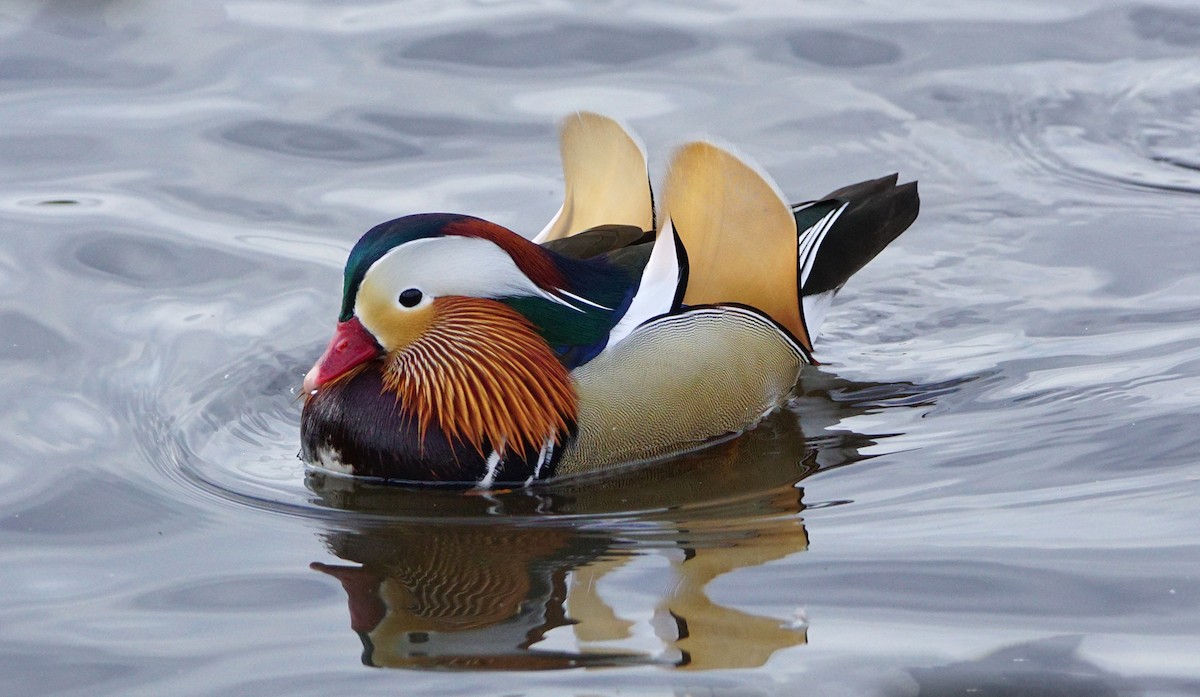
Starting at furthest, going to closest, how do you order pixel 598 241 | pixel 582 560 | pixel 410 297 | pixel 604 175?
pixel 604 175, pixel 598 241, pixel 410 297, pixel 582 560

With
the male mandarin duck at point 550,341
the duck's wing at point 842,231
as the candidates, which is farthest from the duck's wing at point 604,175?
the duck's wing at point 842,231

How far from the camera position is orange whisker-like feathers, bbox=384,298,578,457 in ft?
16.6

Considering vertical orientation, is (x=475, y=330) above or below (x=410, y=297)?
below

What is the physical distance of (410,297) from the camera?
199 inches

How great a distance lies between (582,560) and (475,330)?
3.29 ft

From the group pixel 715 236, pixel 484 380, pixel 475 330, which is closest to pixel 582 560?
pixel 484 380

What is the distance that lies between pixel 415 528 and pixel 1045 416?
2.11m

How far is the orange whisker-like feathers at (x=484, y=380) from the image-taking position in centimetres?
505

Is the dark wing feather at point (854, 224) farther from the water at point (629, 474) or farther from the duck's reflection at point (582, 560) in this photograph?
the duck's reflection at point (582, 560)

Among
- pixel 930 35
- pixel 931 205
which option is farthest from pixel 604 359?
pixel 930 35

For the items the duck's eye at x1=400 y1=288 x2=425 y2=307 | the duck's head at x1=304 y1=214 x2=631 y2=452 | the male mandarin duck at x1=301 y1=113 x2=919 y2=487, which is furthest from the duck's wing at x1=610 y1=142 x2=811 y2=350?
the duck's eye at x1=400 y1=288 x2=425 y2=307

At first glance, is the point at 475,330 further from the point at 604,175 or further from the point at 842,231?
the point at 842,231

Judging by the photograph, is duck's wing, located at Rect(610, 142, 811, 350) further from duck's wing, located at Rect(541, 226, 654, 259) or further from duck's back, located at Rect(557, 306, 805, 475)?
duck's wing, located at Rect(541, 226, 654, 259)

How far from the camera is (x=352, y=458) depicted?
16.5 ft
